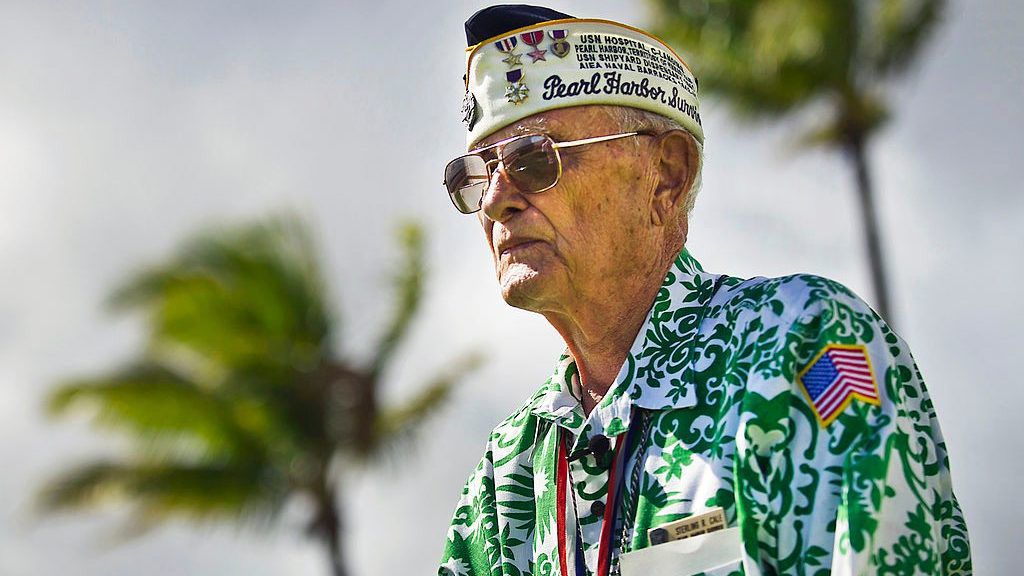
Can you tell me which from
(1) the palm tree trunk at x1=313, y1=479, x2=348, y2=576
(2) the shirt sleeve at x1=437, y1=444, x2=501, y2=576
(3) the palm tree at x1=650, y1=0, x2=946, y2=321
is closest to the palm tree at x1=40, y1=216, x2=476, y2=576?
(1) the palm tree trunk at x1=313, y1=479, x2=348, y2=576

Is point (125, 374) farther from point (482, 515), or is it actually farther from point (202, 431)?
point (482, 515)

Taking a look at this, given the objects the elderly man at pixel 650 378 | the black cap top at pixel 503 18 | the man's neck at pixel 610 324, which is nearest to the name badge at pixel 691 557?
the elderly man at pixel 650 378

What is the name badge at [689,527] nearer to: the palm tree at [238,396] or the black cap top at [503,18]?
the black cap top at [503,18]

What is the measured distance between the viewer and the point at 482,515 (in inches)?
142

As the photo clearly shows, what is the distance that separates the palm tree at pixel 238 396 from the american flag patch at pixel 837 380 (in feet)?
51.1

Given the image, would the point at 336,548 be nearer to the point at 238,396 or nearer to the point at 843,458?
the point at 238,396

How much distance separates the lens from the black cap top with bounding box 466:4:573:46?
3768 millimetres

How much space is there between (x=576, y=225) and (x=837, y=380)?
2.79 feet

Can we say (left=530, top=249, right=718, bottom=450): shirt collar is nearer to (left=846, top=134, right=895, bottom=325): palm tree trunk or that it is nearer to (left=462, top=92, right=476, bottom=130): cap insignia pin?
(left=462, top=92, right=476, bottom=130): cap insignia pin

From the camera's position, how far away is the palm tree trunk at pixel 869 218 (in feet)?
58.2

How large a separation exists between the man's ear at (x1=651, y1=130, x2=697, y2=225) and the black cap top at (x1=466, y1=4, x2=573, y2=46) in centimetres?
46

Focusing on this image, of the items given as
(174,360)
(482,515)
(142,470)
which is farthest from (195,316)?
(482,515)

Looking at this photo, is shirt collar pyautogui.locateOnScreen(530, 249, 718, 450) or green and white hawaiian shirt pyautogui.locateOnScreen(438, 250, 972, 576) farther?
shirt collar pyautogui.locateOnScreen(530, 249, 718, 450)

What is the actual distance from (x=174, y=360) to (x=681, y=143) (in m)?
15.6
